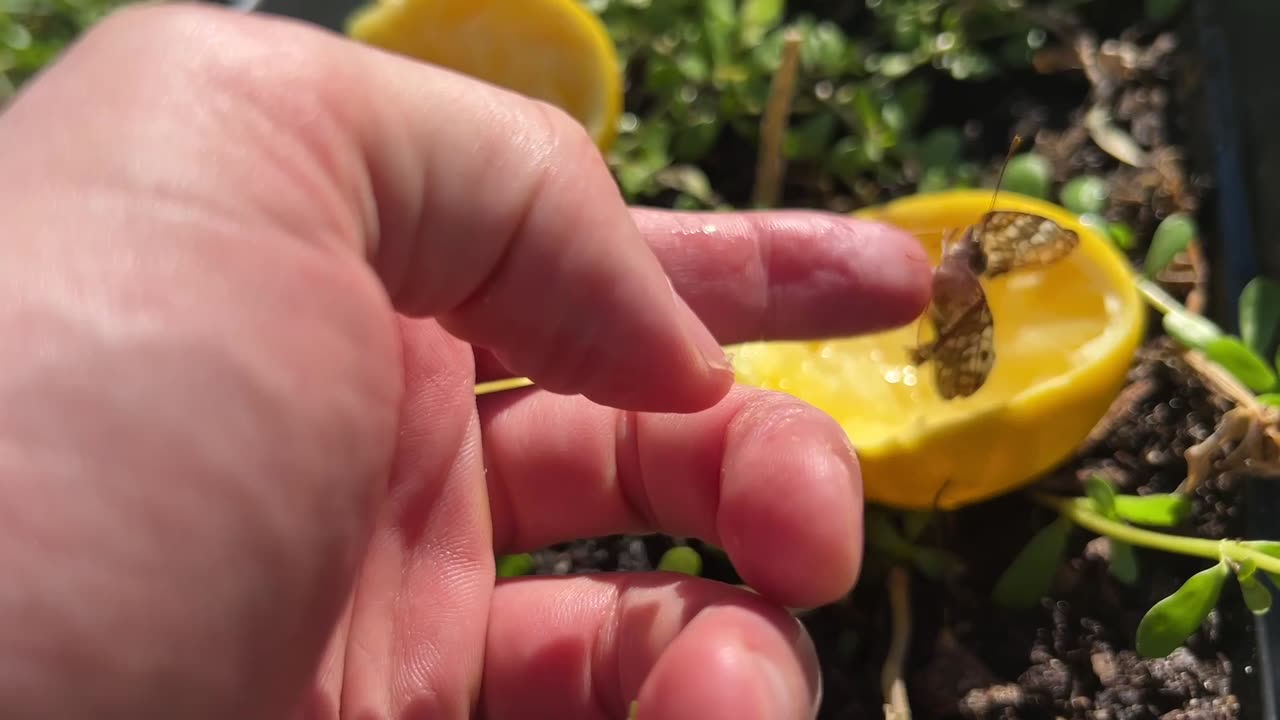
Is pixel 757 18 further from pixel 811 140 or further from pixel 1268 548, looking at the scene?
pixel 1268 548

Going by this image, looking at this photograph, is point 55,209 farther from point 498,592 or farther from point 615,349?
point 498,592

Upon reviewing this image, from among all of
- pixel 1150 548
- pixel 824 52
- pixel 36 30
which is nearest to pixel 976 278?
pixel 1150 548

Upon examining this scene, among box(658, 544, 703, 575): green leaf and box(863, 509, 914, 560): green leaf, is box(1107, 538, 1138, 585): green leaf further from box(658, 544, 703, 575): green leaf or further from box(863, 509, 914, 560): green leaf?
box(658, 544, 703, 575): green leaf

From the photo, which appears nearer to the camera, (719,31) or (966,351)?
(966,351)

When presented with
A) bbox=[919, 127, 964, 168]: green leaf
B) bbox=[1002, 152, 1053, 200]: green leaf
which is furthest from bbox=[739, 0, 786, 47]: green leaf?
bbox=[1002, 152, 1053, 200]: green leaf

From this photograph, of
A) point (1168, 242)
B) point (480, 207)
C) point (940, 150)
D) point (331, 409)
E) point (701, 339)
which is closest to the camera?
point (331, 409)

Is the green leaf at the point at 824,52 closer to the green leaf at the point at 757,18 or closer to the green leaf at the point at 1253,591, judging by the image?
the green leaf at the point at 757,18
